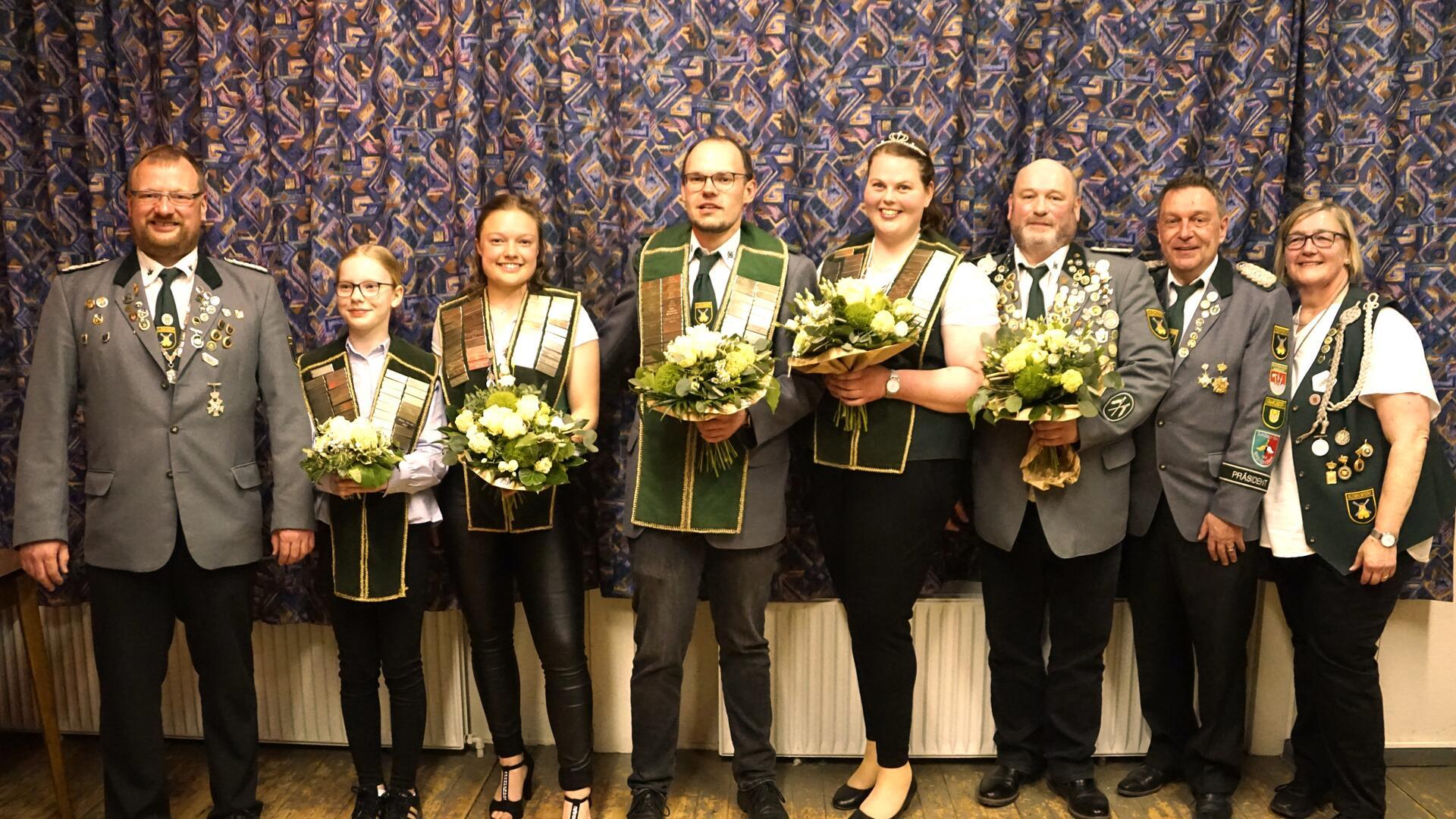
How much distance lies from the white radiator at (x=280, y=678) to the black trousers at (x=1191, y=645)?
2102 mm

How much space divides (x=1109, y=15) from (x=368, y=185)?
7.40 ft

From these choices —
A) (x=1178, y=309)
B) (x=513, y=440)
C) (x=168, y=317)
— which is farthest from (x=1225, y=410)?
(x=168, y=317)

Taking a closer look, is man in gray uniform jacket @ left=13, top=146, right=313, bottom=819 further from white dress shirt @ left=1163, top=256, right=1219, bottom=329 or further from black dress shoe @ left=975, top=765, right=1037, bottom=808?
white dress shirt @ left=1163, top=256, right=1219, bottom=329

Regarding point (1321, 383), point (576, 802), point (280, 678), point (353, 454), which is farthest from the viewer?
point (280, 678)

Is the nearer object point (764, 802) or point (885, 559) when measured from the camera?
point (885, 559)

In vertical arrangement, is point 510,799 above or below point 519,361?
below

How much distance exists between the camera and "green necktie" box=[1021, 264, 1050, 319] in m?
2.77

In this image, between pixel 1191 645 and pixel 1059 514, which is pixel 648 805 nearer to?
pixel 1059 514

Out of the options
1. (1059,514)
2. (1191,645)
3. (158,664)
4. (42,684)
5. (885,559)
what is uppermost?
(1059,514)

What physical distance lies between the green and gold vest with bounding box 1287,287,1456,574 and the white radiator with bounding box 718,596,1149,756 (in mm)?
A: 662

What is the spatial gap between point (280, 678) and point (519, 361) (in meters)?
1.48

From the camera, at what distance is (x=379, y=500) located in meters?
2.69

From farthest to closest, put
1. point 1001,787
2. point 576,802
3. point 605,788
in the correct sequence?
point 605,788 → point 1001,787 → point 576,802

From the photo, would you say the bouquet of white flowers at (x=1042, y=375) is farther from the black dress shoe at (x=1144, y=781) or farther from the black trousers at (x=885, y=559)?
the black dress shoe at (x=1144, y=781)
